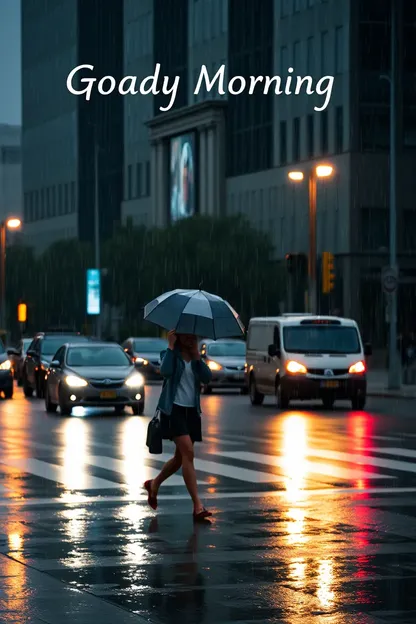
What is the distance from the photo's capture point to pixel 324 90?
78.4 m

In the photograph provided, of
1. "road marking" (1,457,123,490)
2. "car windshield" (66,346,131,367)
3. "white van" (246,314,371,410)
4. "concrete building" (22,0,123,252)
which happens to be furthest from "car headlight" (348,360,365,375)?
"concrete building" (22,0,123,252)

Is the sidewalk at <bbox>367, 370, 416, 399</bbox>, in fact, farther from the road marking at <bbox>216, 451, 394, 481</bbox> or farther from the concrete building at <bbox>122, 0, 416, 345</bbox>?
the concrete building at <bbox>122, 0, 416, 345</bbox>

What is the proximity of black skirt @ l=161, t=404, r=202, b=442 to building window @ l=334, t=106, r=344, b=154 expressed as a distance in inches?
2478

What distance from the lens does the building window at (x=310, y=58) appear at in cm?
7912

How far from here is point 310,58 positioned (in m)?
79.4

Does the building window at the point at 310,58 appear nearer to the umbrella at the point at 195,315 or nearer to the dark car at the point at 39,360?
the dark car at the point at 39,360

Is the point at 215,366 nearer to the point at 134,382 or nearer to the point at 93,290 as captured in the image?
the point at 134,382

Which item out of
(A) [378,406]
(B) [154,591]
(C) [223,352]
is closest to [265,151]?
(C) [223,352]

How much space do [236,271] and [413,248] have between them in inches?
329

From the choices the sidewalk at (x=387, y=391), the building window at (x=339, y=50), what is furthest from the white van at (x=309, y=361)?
the building window at (x=339, y=50)

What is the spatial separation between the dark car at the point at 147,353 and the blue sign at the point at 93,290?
17698 millimetres

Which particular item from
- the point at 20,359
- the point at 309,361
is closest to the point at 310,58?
the point at 20,359

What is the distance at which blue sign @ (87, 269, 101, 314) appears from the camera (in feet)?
254

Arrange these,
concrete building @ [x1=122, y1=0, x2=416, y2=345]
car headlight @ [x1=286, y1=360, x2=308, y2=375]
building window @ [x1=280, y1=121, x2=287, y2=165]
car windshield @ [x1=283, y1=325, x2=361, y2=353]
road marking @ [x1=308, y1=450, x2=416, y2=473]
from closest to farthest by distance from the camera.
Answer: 1. road marking @ [x1=308, y1=450, x2=416, y2=473]
2. car headlight @ [x1=286, y1=360, x2=308, y2=375]
3. car windshield @ [x1=283, y1=325, x2=361, y2=353]
4. concrete building @ [x1=122, y1=0, x2=416, y2=345]
5. building window @ [x1=280, y1=121, x2=287, y2=165]
